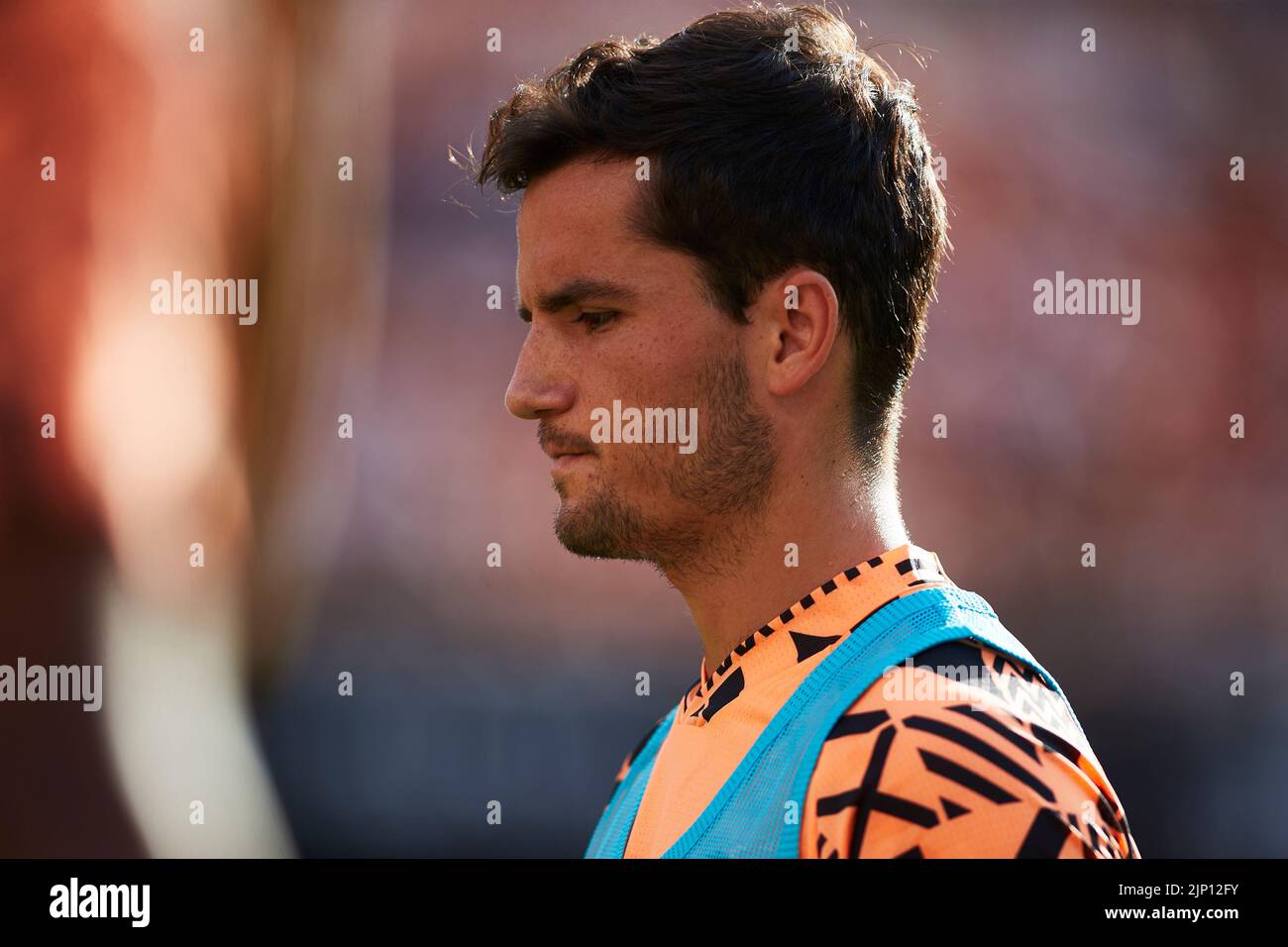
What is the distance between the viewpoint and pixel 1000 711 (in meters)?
1.54

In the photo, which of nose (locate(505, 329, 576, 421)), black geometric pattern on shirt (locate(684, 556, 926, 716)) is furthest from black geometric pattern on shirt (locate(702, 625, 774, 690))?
nose (locate(505, 329, 576, 421))

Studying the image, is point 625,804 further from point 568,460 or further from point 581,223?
point 581,223

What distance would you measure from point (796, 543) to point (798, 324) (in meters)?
0.42

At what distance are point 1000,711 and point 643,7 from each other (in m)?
4.27

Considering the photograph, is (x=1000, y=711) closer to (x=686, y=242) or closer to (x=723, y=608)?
(x=723, y=608)

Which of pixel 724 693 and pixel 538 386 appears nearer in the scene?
pixel 724 693

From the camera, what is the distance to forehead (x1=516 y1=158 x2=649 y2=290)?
6.86 ft

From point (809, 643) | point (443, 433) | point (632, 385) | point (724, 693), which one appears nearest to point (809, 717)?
point (809, 643)

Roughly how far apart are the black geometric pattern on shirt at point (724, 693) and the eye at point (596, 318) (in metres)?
0.70

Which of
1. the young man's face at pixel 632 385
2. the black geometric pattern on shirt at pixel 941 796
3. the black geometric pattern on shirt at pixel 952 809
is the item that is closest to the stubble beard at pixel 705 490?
the young man's face at pixel 632 385

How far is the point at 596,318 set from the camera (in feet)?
6.90

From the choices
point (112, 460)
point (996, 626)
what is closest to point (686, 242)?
point (996, 626)

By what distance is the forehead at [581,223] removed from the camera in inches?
82.4

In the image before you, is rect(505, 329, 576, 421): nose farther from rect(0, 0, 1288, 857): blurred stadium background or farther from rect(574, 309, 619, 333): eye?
rect(0, 0, 1288, 857): blurred stadium background
